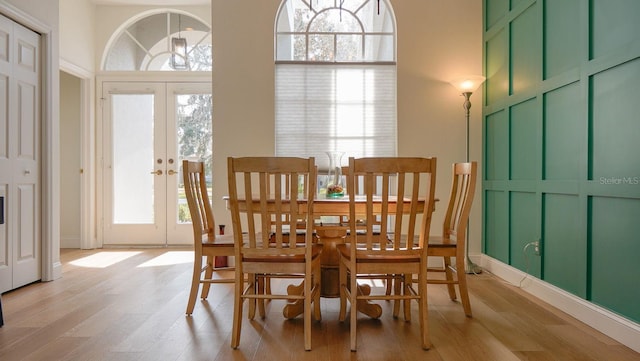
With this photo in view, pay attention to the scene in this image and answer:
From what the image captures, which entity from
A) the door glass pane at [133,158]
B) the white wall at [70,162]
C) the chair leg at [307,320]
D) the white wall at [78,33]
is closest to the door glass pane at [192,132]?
the door glass pane at [133,158]

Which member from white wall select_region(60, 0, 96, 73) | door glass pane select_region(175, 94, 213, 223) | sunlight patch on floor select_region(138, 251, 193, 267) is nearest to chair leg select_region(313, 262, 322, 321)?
sunlight patch on floor select_region(138, 251, 193, 267)

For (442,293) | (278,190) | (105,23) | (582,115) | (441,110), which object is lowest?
(442,293)

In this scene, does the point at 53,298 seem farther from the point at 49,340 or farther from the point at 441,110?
the point at 441,110

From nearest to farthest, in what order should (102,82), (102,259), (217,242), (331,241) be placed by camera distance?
(217,242) < (331,241) < (102,259) < (102,82)

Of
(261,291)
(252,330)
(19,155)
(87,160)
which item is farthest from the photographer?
(87,160)

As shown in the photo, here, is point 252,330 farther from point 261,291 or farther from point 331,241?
point 331,241

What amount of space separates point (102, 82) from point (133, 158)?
1.02m

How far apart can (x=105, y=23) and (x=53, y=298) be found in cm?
372

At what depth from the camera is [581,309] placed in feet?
8.89

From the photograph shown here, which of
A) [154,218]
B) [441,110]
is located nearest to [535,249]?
[441,110]

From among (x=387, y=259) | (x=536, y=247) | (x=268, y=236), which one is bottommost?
(x=536, y=247)

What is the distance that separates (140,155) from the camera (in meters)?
5.56

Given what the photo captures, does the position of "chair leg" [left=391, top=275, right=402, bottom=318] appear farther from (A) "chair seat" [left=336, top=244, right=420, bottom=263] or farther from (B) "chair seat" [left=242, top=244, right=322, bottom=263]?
(B) "chair seat" [left=242, top=244, right=322, bottom=263]

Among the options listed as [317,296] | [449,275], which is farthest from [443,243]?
[317,296]
